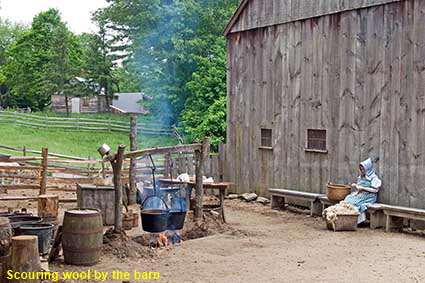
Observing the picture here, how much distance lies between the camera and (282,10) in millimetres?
12516

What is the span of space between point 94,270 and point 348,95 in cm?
642

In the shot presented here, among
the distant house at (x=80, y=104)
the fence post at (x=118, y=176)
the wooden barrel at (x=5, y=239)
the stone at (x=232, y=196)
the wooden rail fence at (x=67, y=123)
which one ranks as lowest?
the stone at (x=232, y=196)

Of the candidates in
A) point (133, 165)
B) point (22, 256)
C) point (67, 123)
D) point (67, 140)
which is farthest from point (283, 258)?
point (67, 123)

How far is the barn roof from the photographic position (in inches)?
434

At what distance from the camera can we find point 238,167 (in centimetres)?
1401

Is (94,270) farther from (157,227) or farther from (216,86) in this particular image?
(216,86)

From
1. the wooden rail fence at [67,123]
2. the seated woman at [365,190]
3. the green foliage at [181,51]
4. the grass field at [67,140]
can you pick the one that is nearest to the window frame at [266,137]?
the seated woman at [365,190]

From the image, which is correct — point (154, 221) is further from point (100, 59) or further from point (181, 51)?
point (100, 59)

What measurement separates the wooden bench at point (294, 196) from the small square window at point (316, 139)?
40.0 inches

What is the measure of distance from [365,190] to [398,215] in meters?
0.80

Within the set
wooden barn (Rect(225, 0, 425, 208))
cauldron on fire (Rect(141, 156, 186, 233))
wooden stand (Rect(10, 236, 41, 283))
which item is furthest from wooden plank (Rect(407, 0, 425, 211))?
wooden stand (Rect(10, 236, 41, 283))

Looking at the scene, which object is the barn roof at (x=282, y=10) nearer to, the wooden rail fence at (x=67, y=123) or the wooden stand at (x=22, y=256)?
the wooden stand at (x=22, y=256)

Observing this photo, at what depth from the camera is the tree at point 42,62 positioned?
35.2 meters

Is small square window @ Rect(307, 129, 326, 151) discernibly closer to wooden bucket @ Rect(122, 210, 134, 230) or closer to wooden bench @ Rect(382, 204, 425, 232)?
wooden bench @ Rect(382, 204, 425, 232)
